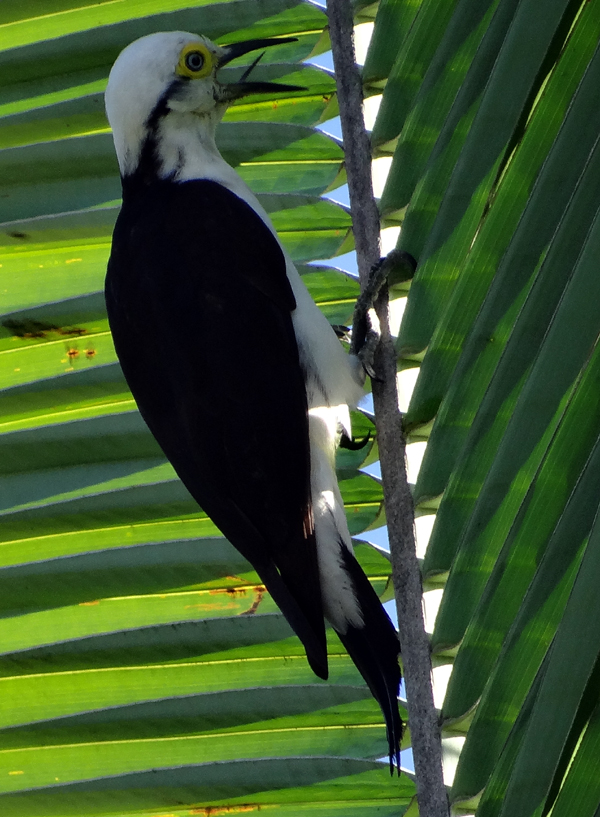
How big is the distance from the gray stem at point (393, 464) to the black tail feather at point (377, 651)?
37cm

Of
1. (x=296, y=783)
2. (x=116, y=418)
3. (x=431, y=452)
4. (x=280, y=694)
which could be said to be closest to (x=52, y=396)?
(x=116, y=418)

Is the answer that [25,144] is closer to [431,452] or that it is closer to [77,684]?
[77,684]

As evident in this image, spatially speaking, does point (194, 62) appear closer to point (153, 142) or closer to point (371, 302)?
point (153, 142)

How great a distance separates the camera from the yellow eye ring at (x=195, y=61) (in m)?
2.60

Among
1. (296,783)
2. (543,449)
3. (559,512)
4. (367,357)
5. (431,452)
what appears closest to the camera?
(559,512)

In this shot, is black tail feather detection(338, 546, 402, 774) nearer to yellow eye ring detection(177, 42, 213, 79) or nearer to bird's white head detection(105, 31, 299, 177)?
bird's white head detection(105, 31, 299, 177)

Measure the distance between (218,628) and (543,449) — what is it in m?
0.95

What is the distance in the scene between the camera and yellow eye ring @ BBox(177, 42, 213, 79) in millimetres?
2602

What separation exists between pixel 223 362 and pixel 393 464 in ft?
2.48

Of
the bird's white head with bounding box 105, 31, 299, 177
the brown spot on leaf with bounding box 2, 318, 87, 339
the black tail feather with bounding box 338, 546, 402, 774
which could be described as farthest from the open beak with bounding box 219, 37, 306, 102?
the black tail feather with bounding box 338, 546, 402, 774

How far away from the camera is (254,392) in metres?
2.32

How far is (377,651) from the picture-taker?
1.94 metres

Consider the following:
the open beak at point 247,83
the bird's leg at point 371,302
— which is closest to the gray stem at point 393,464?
the bird's leg at point 371,302

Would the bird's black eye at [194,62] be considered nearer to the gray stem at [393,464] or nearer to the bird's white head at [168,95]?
the bird's white head at [168,95]
